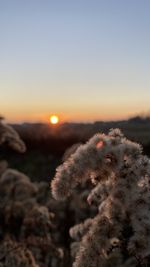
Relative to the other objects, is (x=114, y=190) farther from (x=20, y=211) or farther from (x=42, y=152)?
(x=42, y=152)

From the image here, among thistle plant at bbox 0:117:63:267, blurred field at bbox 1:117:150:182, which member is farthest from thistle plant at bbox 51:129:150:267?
blurred field at bbox 1:117:150:182

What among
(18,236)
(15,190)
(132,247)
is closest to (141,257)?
(132,247)

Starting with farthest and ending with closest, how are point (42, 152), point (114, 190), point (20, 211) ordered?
point (42, 152)
point (20, 211)
point (114, 190)

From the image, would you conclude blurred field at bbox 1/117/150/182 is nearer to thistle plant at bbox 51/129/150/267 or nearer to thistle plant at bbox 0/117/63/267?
thistle plant at bbox 0/117/63/267

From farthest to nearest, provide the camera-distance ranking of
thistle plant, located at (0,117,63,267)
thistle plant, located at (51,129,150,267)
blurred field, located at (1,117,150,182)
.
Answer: blurred field, located at (1,117,150,182)
thistle plant, located at (0,117,63,267)
thistle plant, located at (51,129,150,267)

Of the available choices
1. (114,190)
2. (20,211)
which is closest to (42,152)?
(20,211)

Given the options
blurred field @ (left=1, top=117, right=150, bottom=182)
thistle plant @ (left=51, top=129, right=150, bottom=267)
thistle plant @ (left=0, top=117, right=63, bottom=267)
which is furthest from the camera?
blurred field @ (left=1, top=117, right=150, bottom=182)

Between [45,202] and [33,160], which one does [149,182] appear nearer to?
[45,202]

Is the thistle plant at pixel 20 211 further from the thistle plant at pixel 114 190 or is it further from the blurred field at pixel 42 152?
the blurred field at pixel 42 152
